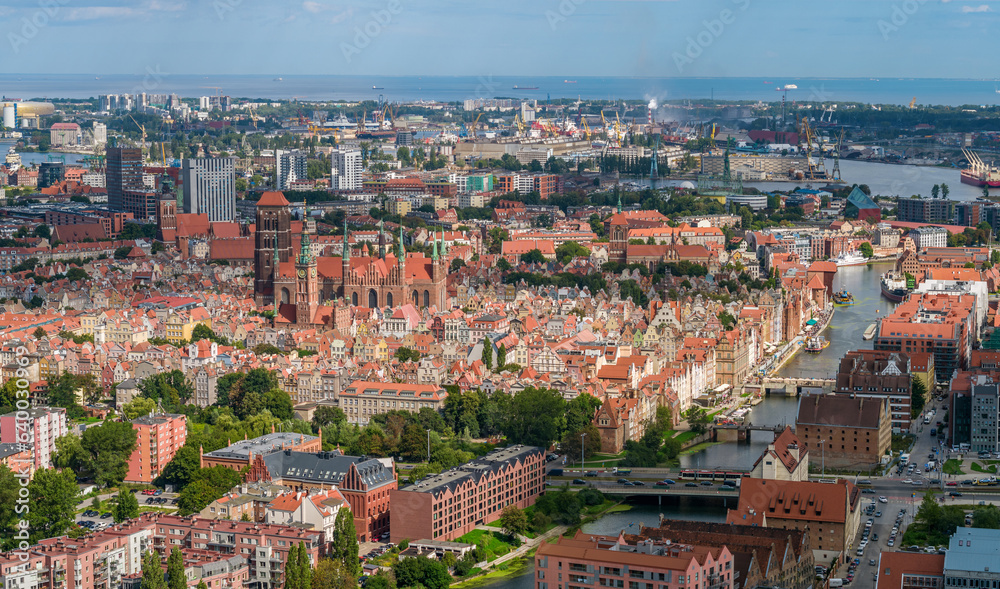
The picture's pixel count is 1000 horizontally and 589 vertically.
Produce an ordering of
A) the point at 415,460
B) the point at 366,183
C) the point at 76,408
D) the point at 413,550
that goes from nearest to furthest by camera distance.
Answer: the point at 413,550 < the point at 415,460 < the point at 76,408 < the point at 366,183

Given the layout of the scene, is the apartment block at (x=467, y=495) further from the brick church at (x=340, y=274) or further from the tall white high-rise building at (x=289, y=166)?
the tall white high-rise building at (x=289, y=166)

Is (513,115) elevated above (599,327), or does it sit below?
above

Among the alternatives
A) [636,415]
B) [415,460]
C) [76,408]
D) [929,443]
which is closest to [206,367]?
[76,408]

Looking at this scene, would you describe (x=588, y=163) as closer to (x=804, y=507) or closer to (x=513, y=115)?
(x=513, y=115)

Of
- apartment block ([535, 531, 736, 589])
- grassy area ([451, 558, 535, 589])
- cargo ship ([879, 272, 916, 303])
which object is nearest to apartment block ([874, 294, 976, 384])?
cargo ship ([879, 272, 916, 303])

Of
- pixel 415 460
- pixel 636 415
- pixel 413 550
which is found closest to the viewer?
pixel 413 550

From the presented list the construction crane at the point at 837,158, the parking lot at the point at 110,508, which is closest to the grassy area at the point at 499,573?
the parking lot at the point at 110,508
